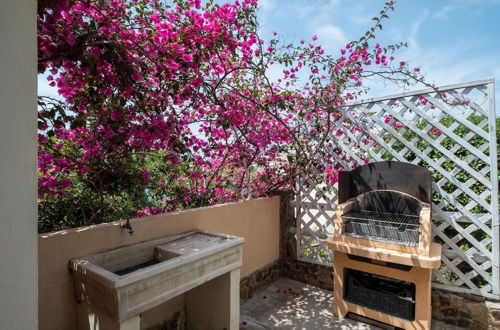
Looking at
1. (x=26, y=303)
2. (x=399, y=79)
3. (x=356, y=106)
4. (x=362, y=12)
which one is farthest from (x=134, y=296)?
(x=362, y=12)

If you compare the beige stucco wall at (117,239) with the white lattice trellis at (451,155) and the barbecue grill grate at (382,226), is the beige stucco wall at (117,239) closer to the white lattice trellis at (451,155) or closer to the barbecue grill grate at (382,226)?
the white lattice trellis at (451,155)

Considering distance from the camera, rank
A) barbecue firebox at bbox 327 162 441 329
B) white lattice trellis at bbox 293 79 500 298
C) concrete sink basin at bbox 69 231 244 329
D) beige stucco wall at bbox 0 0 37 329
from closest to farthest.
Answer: beige stucco wall at bbox 0 0 37 329 → concrete sink basin at bbox 69 231 244 329 → barbecue firebox at bbox 327 162 441 329 → white lattice trellis at bbox 293 79 500 298

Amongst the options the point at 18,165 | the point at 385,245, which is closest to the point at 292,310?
the point at 385,245

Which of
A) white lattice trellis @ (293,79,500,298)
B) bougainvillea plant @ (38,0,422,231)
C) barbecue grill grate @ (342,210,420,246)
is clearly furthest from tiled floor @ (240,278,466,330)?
bougainvillea plant @ (38,0,422,231)

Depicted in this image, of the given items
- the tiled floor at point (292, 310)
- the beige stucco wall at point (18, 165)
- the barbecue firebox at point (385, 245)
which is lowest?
the tiled floor at point (292, 310)

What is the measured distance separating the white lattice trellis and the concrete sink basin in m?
2.07

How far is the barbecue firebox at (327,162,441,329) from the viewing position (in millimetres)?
2742

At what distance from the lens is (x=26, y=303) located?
1.03m

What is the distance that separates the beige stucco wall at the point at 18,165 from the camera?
971mm

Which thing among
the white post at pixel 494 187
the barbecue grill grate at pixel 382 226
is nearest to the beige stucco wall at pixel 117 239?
the barbecue grill grate at pixel 382 226

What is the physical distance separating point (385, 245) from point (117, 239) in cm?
262

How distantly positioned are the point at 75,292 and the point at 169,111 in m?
1.75

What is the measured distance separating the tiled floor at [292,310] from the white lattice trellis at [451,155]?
0.75m

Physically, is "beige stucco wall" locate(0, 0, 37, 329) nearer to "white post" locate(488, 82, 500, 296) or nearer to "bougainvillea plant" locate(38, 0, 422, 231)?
"bougainvillea plant" locate(38, 0, 422, 231)
